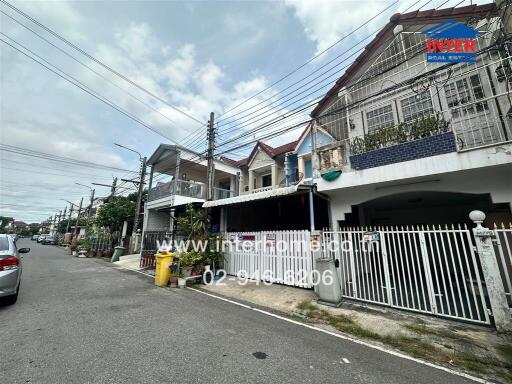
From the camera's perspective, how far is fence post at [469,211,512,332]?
4.11 m

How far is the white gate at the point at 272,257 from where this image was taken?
286 inches

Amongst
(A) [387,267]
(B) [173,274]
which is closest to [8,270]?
(B) [173,274]

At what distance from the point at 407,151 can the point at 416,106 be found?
3287 mm

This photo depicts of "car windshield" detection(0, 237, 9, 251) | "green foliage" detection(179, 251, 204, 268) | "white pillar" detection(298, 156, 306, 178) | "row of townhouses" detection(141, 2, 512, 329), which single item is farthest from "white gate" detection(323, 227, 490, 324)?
"car windshield" detection(0, 237, 9, 251)

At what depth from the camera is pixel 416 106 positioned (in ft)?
25.7

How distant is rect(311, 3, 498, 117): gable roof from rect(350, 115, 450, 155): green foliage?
231cm

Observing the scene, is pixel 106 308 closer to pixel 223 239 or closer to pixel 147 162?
pixel 223 239

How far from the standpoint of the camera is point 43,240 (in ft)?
132

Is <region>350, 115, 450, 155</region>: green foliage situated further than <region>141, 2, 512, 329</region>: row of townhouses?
Yes

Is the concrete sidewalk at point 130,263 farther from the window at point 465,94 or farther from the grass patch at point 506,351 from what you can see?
the window at point 465,94

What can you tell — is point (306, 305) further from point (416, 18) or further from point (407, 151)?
point (416, 18)

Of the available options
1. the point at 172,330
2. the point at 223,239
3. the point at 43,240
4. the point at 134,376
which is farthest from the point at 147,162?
the point at 43,240

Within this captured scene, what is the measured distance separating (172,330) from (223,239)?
5.25 meters

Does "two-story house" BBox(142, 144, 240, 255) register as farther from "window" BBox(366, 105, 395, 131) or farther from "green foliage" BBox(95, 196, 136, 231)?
"window" BBox(366, 105, 395, 131)
